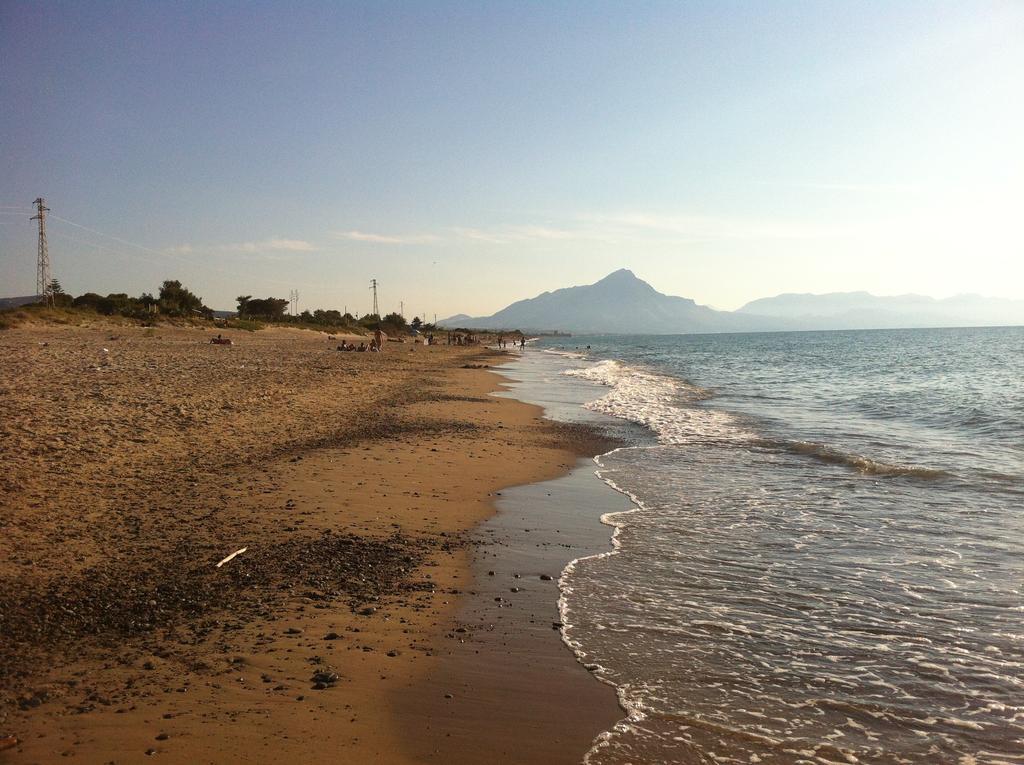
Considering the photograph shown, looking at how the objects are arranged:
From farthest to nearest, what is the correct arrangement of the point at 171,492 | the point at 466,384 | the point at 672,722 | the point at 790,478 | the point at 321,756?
1. the point at 466,384
2. the point at 790,478
3. the point at 171,492
4. the point at 672,722
5. the point at 321,756

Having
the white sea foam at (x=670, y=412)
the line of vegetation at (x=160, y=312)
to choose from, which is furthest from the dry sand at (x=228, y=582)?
the line of vegetation at (x=160, y=312)

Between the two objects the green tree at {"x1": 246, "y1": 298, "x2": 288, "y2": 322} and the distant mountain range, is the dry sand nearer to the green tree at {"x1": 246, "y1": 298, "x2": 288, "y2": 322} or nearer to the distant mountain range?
the distant mountain range

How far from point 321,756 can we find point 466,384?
83.9 ft

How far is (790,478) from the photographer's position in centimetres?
1232

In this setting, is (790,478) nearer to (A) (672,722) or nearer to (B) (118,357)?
(A) (672,722)

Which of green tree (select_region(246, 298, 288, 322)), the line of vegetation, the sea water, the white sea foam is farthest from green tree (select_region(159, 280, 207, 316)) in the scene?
the sea water

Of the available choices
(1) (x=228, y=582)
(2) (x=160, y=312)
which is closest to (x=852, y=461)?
→ (1) (x=228, y=582)

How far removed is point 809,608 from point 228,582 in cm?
563

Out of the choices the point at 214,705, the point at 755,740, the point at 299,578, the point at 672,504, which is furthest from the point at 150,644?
the point at 672,504

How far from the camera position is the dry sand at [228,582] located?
399 cm

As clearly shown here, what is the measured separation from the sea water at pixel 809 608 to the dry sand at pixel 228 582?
2.58 ft

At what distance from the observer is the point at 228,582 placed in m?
6.02

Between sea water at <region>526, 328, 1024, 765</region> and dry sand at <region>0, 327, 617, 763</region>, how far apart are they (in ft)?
2.58

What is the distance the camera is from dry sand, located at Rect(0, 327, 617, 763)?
3.99m
